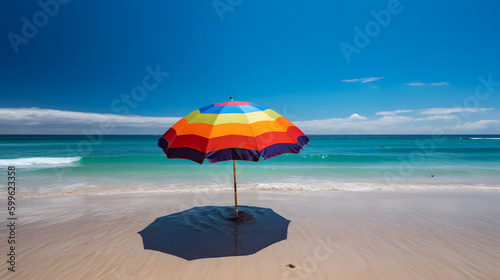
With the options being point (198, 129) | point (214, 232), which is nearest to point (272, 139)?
point (198, 129)

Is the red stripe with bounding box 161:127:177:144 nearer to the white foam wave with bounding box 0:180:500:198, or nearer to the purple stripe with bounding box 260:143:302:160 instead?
the purple stripe with bounding box 260:143:302:160

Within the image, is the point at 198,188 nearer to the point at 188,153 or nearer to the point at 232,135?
the point at 188,153

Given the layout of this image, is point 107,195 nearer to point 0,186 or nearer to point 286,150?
point 0,186

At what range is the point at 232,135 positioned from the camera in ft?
12.1

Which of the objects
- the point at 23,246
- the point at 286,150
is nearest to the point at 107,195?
the point at 23,246

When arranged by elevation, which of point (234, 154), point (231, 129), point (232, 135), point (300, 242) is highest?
point (231, 129)

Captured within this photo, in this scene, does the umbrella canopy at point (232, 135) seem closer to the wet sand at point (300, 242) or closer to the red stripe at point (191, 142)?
the red stripe at point (191, 142)

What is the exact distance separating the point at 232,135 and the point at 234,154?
14.9 inches

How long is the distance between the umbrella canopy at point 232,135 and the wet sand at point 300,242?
1824mm

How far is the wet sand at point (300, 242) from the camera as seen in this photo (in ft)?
11.2

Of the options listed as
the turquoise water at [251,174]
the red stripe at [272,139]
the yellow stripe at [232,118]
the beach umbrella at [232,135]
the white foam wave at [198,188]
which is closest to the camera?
the beach umbrella at [232,135]

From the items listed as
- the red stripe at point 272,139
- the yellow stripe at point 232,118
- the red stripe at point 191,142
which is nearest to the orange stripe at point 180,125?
the yellow stripe at point 232,118

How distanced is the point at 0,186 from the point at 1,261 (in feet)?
33.2

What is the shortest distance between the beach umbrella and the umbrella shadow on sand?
5.76ft
